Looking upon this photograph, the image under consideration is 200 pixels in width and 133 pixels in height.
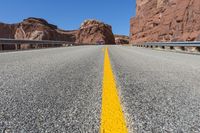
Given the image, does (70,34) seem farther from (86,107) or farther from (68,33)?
(86,107)

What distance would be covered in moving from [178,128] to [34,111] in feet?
4.71

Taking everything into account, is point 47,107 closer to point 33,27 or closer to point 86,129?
point 86,129

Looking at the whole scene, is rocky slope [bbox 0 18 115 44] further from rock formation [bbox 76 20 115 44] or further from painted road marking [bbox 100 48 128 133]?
painted road marking [bbox 100 48 128 133]

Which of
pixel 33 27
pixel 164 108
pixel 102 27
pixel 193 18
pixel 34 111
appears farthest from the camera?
pixel 102 27

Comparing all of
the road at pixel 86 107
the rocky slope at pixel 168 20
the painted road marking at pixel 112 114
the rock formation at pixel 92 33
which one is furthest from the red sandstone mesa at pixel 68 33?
the painted road marking at pixel 112 114

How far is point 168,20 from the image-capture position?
136 feet

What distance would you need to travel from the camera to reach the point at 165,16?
43.8 metres

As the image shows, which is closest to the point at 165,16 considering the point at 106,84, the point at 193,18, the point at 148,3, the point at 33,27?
the point at 193,18

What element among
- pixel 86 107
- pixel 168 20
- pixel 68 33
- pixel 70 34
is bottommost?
pixel 86 107

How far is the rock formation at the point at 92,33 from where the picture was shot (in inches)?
5620

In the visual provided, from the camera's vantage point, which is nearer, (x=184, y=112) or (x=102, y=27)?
(x=184, y=112)

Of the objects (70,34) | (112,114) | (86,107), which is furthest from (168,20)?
(70,34)

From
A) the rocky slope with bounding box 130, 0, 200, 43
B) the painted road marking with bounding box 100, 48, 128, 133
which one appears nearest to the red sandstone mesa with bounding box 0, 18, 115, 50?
the rocky slope with bounding box 130, 0, 200, 43

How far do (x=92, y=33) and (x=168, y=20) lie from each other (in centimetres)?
10597
